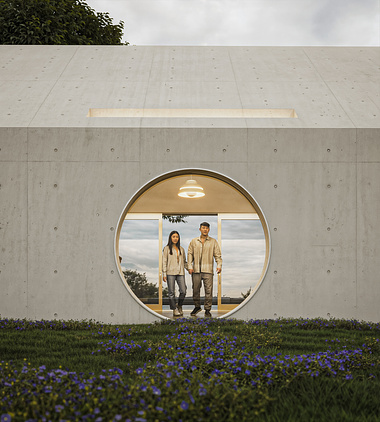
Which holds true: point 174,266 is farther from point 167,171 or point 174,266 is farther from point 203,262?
point 167,171

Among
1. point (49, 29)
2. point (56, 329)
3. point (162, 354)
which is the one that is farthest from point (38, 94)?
point (49, 29)

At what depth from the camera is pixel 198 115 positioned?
7.42 m

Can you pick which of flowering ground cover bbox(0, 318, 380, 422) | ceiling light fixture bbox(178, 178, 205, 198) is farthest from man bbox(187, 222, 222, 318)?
flowering ground cover bbox(0, 318, 380, 422)

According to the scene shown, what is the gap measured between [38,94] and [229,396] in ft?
20.2

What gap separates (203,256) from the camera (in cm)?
793

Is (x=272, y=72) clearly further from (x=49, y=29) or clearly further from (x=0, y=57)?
(x=49, y=29)

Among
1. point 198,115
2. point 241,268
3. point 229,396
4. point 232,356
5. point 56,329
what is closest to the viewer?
point 229,396

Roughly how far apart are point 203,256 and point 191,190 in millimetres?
2104

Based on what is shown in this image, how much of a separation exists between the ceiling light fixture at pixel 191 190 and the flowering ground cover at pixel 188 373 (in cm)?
426

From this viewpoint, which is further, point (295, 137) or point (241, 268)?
point (241, 268)

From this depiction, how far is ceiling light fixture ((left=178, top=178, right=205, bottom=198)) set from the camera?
959 centimetres

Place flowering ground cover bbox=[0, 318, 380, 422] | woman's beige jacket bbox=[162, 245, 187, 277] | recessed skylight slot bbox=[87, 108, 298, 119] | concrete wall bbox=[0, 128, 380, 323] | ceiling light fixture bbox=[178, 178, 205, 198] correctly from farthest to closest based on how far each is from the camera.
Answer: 1. ceiling light fixture bbox=[178, 178, 205, 198]
2. woman's beige jacket bbox=[162, 245, 187, 277]
3. recessed skylight slot bbox=[87, 108, 298, 119]
4. concrete wall bbox=[0, 128, 380, 323]
5. flowering ground cover bbox=[0, 318, 380, 422]

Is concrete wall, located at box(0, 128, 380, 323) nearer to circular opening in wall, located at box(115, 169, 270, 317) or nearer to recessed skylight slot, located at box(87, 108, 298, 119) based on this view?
recessed skylight slot, located at box(87, 108, 298, 119)

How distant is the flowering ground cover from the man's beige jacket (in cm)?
218
